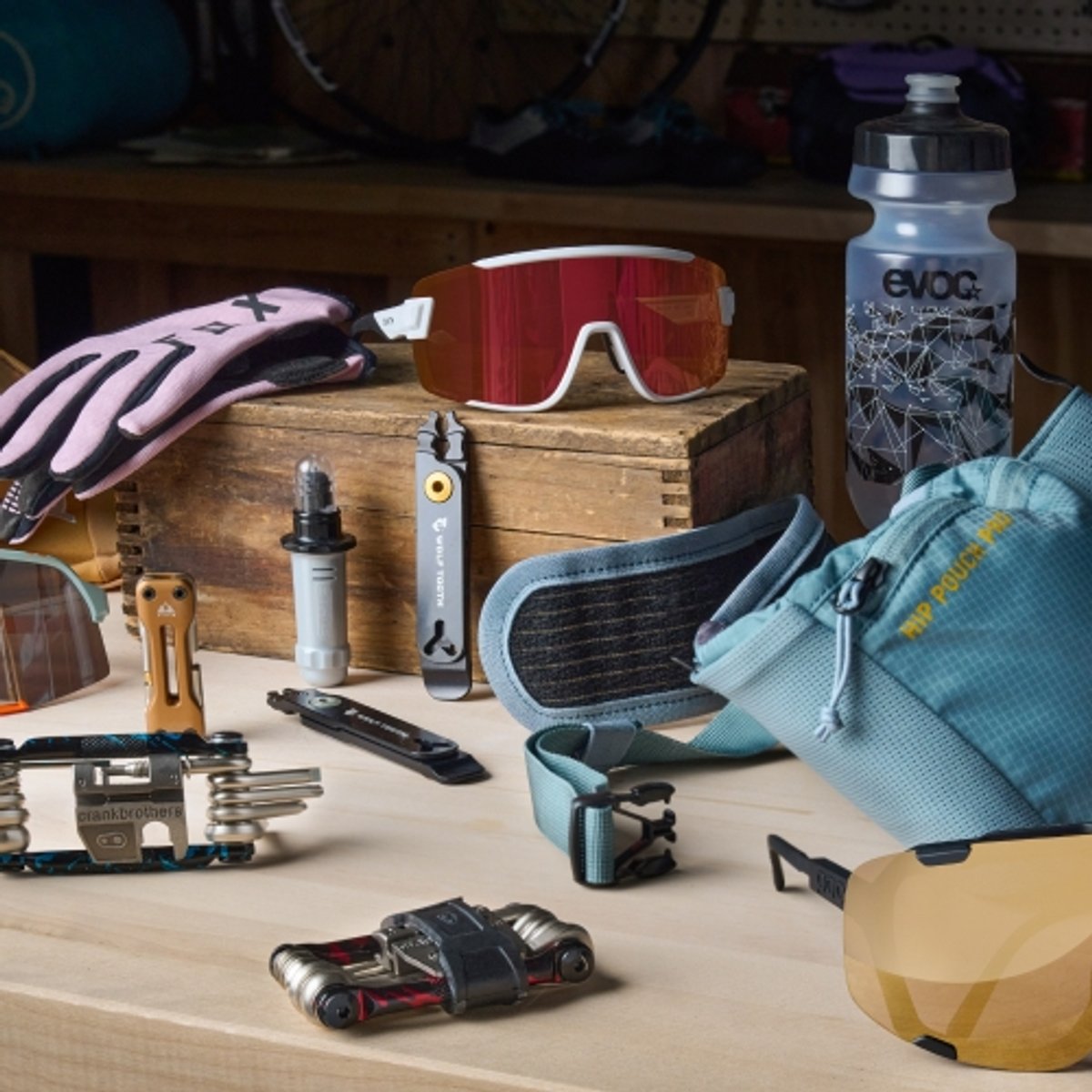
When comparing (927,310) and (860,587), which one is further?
(927,310)

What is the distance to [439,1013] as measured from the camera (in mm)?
896

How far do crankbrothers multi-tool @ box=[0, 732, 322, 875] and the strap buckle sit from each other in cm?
15

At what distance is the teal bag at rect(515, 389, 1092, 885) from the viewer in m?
1.01

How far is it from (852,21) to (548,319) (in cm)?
187

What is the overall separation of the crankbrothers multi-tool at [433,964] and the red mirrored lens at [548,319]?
19.0 inches

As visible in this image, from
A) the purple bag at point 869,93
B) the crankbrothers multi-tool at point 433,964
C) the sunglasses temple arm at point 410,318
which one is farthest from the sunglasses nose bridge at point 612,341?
the purple bag at point 869,93

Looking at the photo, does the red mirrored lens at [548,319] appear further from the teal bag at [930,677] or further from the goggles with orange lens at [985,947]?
the goggles with orange lens at [985,947]

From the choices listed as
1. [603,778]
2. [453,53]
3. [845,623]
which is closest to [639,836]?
[603,778]

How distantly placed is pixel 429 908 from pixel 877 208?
0.68 meters

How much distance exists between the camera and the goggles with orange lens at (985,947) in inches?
32.9

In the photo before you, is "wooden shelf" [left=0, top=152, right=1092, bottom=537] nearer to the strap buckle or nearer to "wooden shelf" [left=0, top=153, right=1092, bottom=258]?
"wooden shelf" [left=0, top=153, right=1092, bottom=258]

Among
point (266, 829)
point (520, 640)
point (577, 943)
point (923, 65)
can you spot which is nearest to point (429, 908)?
point (577, 943)

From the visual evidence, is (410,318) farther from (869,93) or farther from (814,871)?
(869,93)

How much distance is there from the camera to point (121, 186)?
296cm
